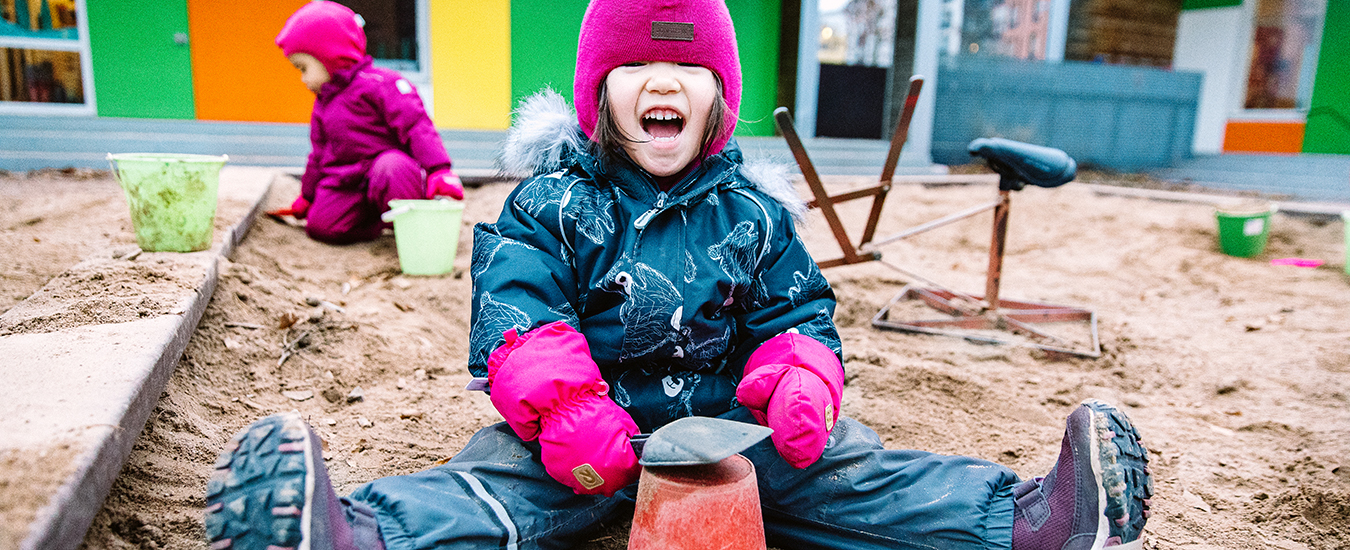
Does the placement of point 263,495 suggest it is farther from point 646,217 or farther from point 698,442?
point 646,217

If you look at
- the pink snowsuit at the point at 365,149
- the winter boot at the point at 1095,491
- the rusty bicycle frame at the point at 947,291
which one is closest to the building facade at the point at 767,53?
the pink snowsuit at the point at 365,149

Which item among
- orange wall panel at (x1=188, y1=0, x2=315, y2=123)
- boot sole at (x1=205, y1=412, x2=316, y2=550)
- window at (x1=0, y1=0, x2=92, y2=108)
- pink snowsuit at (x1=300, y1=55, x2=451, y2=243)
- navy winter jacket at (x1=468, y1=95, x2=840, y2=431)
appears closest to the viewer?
boot sole at (x1=205, y1=412, x2=316, y2=550)

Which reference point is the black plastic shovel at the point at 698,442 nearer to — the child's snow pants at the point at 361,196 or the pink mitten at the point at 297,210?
the child's snow pants at the point at 361,196

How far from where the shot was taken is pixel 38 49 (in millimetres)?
6395

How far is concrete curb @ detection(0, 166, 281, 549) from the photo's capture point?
0.97 meters

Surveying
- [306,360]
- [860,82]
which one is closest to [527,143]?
[306,360]

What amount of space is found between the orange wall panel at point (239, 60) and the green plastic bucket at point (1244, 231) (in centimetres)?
686

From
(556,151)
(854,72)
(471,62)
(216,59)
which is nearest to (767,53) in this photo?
(854,72)

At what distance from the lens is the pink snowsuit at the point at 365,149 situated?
346 cm

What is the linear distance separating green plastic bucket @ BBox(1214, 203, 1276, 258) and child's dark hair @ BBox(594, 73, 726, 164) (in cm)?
397

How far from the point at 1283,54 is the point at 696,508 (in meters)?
14.3

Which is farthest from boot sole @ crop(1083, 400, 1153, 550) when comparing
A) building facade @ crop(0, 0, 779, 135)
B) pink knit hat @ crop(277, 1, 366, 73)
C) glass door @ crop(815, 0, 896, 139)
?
glass door @ crop(815, 0, 896, 139)

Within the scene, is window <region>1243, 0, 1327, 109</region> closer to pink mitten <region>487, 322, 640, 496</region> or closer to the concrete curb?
pink mitten <region>487, 322, 640, 496</region>

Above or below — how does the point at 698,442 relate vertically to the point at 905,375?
above
